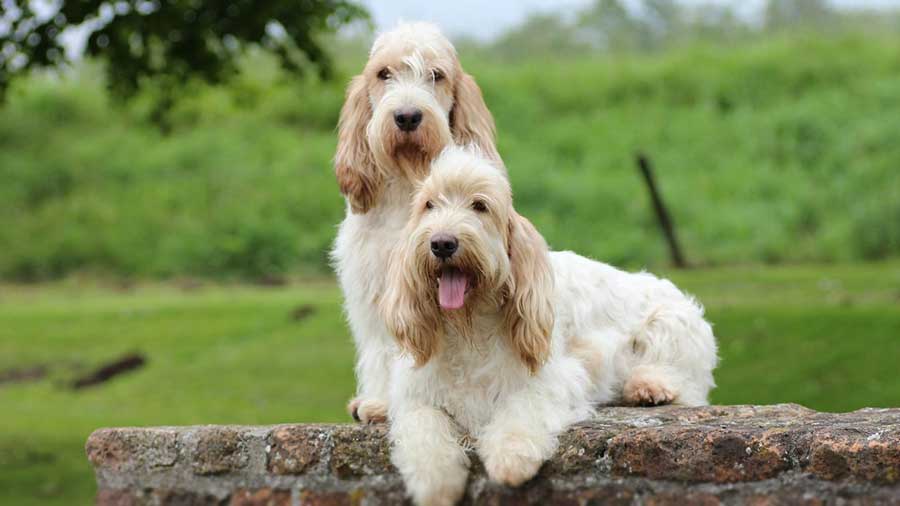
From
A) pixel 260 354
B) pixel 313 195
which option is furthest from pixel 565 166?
pixel 260 354

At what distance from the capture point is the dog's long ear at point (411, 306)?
4.78 metres

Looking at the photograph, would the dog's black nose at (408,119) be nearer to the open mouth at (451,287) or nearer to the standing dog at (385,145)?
the standing dog at (385,145)

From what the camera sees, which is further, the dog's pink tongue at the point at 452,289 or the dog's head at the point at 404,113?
the dog's head at the point at 404,113

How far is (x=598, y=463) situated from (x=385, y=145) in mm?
1726

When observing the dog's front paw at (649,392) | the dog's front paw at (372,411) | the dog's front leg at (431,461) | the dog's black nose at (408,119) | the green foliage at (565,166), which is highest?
the dog's black nose at (408,119)

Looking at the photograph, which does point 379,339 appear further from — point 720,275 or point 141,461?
point 720,275

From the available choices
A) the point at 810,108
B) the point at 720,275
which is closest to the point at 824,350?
the point at 720,275

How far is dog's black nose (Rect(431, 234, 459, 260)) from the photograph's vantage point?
4629mm

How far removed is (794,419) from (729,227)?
16052 millimetres

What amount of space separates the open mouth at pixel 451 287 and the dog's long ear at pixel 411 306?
0.23 feet

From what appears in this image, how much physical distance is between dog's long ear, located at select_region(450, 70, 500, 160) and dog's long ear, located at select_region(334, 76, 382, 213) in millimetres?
419

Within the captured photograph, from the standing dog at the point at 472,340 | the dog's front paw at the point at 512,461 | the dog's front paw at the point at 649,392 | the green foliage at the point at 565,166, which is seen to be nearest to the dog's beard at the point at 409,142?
the standing dog at the point at 472,340

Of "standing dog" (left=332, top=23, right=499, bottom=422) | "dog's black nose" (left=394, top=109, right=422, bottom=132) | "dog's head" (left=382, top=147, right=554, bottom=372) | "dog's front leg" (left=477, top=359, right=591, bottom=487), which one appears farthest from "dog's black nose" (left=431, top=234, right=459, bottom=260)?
"dog's black nose" (left=394, top=109, right=422, bottom=132)

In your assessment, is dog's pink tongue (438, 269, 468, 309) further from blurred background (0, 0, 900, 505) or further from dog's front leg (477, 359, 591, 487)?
blurred background (0, 0, 900, 505)
